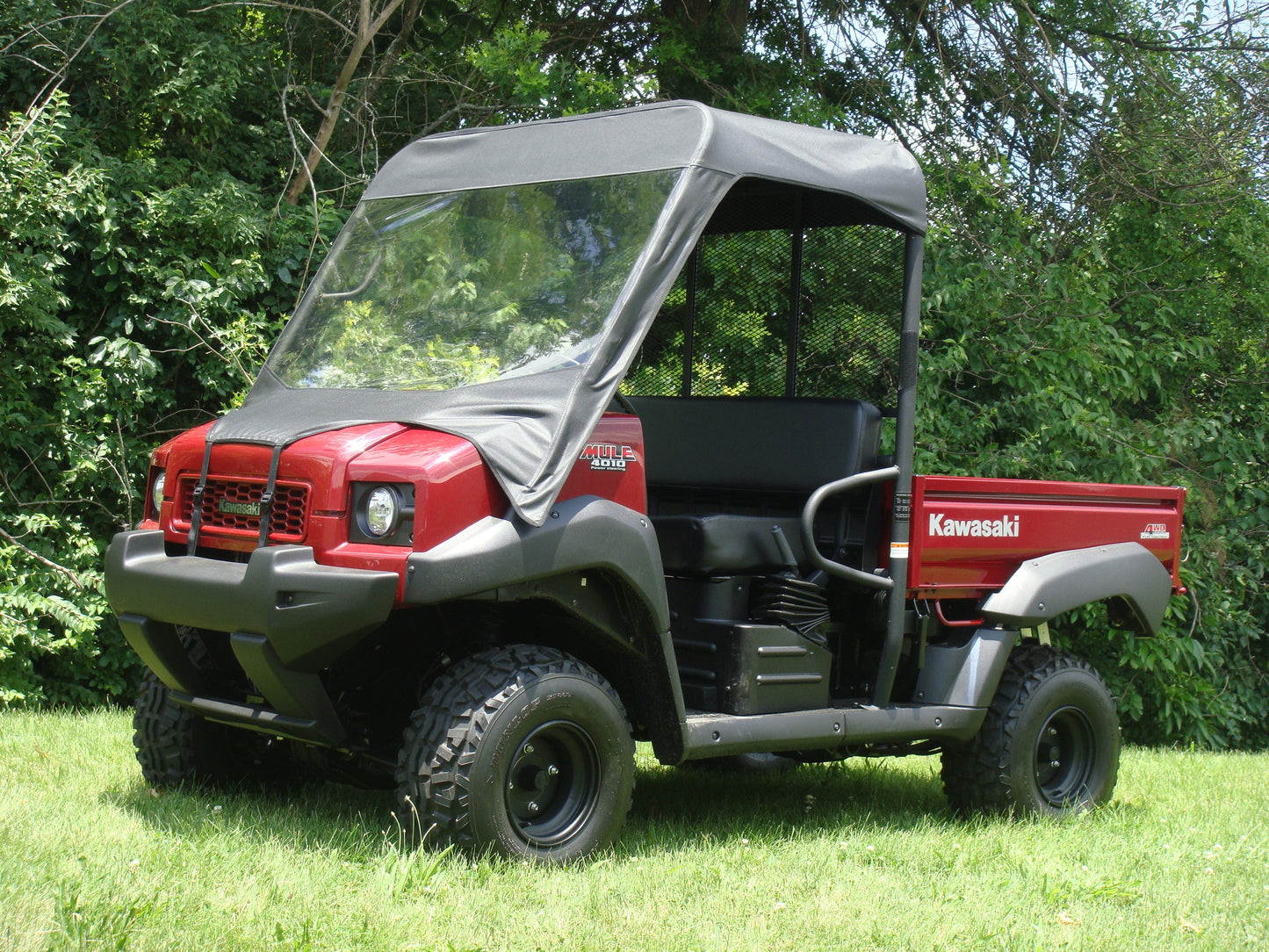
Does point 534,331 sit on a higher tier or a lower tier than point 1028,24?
lower

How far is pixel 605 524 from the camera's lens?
167 inches

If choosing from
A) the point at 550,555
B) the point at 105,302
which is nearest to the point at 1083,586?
the point at 550,555

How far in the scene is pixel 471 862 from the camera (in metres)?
4.02

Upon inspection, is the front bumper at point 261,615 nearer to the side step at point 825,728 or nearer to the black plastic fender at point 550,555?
the black plastic fender at point 550,555

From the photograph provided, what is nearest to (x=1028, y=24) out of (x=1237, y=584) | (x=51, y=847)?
(x=1237, y=584)

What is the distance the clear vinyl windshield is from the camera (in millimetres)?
4508

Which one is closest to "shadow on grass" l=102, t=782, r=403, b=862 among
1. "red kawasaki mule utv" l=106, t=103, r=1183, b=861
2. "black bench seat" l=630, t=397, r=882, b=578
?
"red kawasaki mule utv" l=106, t=103, r=1183, b=861

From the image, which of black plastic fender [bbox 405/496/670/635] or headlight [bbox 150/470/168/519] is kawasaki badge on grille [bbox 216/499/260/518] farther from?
black plastic fender [bbox 405/496/670/635]

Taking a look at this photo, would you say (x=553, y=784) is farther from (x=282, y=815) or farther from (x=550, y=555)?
(x=282, y=815)

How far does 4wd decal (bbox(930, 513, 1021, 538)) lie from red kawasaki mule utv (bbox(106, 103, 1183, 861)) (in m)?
0.01

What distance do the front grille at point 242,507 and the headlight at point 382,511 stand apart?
0.20 m

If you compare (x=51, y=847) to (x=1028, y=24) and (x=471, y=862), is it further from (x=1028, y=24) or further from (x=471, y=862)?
(x=1028, y=24)

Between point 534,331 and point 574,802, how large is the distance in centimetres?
148

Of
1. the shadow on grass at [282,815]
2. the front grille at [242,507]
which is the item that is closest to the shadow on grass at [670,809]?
the shadow on grass at [282,815]
